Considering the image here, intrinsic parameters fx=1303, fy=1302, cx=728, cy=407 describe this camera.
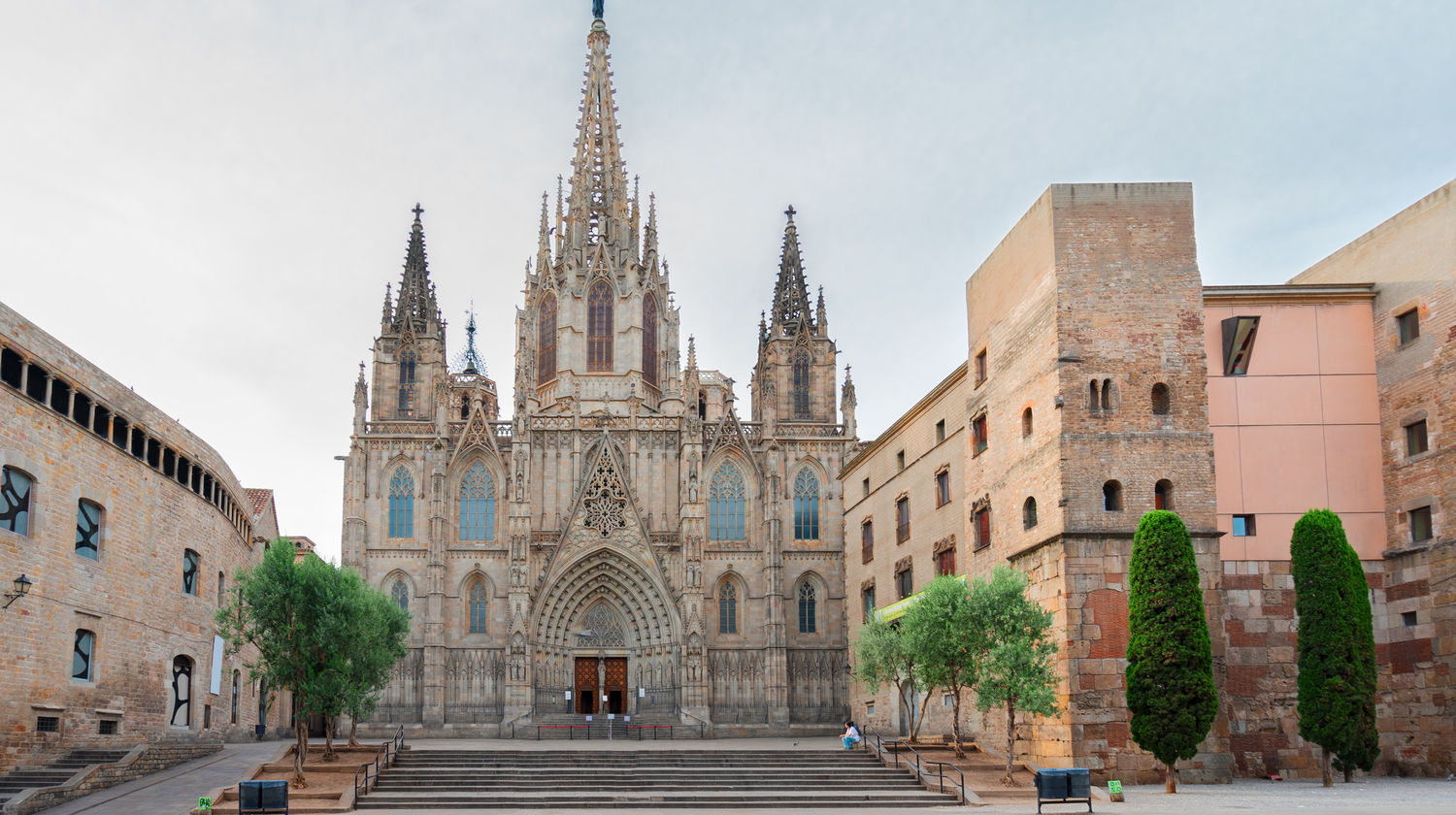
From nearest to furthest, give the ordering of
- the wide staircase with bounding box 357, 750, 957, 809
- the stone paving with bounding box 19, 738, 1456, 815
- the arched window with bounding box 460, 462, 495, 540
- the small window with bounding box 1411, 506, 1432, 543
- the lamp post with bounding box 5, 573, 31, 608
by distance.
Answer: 1. the stone paving with bounding box 19, 738, 1456, 815
2. the lamp post with bounding box 5, 573, 31, 608
3. the wide staircase with bounding box 357, 750, 957, 809
4. the small window with bounding box 1411, 506, 1432, 543
5. the arched window with bounding box 460, 462, 495, 540

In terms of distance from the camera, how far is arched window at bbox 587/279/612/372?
59.9 m

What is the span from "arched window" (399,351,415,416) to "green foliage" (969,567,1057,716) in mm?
34899

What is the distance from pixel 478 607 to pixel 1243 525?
3315 centimetres

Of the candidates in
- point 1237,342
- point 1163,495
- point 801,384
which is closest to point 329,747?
point 1163,495

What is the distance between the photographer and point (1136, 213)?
2931 centimetres

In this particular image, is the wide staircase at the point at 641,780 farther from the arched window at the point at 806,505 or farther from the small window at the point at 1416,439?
the arched window at the point at 806,505

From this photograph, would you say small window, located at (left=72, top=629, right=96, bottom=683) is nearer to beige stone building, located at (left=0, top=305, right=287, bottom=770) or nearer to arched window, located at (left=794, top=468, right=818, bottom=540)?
beige stone building, located at (left=0, top=305, right=287, bottom=770)

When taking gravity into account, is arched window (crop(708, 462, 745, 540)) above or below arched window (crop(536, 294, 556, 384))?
below

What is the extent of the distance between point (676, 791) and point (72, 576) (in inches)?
547

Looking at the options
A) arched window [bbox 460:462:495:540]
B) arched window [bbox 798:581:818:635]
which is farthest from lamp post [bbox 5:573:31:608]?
arched window [bbox 798:581:818:635]

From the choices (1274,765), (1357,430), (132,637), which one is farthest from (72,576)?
(1357,430)

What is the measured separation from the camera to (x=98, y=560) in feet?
96.8

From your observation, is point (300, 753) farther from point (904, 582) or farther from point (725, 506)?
point (725, 506)

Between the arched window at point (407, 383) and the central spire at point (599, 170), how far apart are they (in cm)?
927
